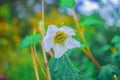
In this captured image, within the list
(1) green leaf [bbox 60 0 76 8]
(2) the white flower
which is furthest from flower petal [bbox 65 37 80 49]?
(1) green leaf [bbox 60 0 76 8]

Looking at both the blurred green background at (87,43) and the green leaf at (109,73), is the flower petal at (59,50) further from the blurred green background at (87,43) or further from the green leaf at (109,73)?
the green leaf at (109,73)

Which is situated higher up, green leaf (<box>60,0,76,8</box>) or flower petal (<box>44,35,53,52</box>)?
green leaf (<box>60,0,76,8</box>)

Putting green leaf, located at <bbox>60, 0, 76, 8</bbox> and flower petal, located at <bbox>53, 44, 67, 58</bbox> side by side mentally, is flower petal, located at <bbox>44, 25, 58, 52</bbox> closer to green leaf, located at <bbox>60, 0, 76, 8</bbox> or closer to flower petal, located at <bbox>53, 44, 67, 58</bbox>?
flower petal, located at <bbox>53, 44, 67, 58</bbox>

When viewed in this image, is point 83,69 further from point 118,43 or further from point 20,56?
point 20,56

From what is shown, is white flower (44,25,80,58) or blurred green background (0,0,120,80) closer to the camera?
white flower (44,25,80,58)

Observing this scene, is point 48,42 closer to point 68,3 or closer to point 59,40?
point 59,40

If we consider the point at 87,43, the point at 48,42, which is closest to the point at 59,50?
the point at 48,42

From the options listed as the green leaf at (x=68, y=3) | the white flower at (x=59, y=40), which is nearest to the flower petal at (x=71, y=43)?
the white flower at (x=59, y=40)
